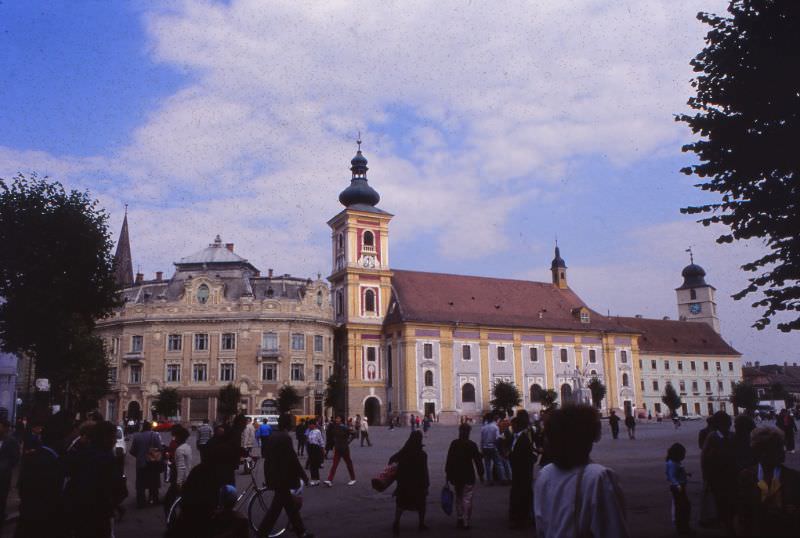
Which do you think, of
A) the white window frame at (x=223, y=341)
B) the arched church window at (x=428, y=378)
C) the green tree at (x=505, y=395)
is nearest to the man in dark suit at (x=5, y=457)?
the white window frame at (x=223, y=341)

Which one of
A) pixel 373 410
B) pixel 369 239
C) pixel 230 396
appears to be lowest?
pixel 373 410

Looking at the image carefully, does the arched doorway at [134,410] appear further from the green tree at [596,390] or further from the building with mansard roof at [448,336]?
the green tree at [596,390]

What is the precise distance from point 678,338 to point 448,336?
4286 centimetres

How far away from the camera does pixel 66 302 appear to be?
2941 centimetres

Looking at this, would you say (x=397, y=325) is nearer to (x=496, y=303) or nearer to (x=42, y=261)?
(x=496, y=303)

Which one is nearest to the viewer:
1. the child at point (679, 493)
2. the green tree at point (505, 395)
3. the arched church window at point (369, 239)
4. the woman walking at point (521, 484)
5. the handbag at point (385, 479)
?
the child at point (679, 493)

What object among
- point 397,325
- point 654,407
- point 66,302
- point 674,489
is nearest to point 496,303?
point 397,325

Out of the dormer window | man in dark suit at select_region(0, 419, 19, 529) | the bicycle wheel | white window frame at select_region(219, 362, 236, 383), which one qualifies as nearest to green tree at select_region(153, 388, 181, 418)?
white window frame at select_region(219, 362, 236, 383)

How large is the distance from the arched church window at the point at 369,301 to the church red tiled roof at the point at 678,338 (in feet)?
129

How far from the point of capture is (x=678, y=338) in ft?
299

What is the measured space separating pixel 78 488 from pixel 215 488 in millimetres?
1485

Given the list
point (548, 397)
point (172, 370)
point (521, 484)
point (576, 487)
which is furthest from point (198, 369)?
point (576, 487)

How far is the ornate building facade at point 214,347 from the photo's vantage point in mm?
59281

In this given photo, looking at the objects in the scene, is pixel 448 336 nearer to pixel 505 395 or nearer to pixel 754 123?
pixel 505 395
